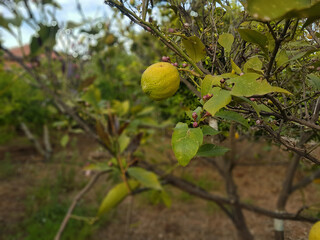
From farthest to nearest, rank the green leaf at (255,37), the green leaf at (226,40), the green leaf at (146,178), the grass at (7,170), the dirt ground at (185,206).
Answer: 1. the grass at (7,170)
2. the dirt ground at (185,206)
3. the green leaf at (146,178)
4. the green leaf at (226,40)
5. the green leaf at (255,37)

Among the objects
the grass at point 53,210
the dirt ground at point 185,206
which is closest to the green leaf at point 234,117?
the dirt ground at point 185,206

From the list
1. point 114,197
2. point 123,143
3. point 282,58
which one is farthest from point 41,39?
point 282,58

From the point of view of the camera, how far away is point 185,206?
2973 millimetres

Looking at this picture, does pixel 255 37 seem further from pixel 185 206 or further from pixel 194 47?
pixel 185 206

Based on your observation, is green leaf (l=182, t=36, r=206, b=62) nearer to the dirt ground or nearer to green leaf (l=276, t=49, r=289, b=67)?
green leaf (l=276, t=49, r=289, b=67)

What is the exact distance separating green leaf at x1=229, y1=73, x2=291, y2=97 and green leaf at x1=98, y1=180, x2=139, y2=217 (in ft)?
3.65

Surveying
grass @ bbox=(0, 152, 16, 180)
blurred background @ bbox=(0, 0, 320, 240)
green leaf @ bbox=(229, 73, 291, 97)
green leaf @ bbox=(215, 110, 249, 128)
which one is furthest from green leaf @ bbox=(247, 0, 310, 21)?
grass @ bbox=(0, 152, 16, 180)

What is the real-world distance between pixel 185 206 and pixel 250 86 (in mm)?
2779

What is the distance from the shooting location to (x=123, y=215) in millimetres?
2842

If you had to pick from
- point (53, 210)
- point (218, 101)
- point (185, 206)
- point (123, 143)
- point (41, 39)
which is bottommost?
point (185, 206)

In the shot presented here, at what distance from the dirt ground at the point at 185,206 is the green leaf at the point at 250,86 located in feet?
5.71

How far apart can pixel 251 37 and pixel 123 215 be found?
8.87 feet

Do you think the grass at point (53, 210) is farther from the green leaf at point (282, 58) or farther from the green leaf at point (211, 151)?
the green leaf at point (282, 58)

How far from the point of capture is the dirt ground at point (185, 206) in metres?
2.52
